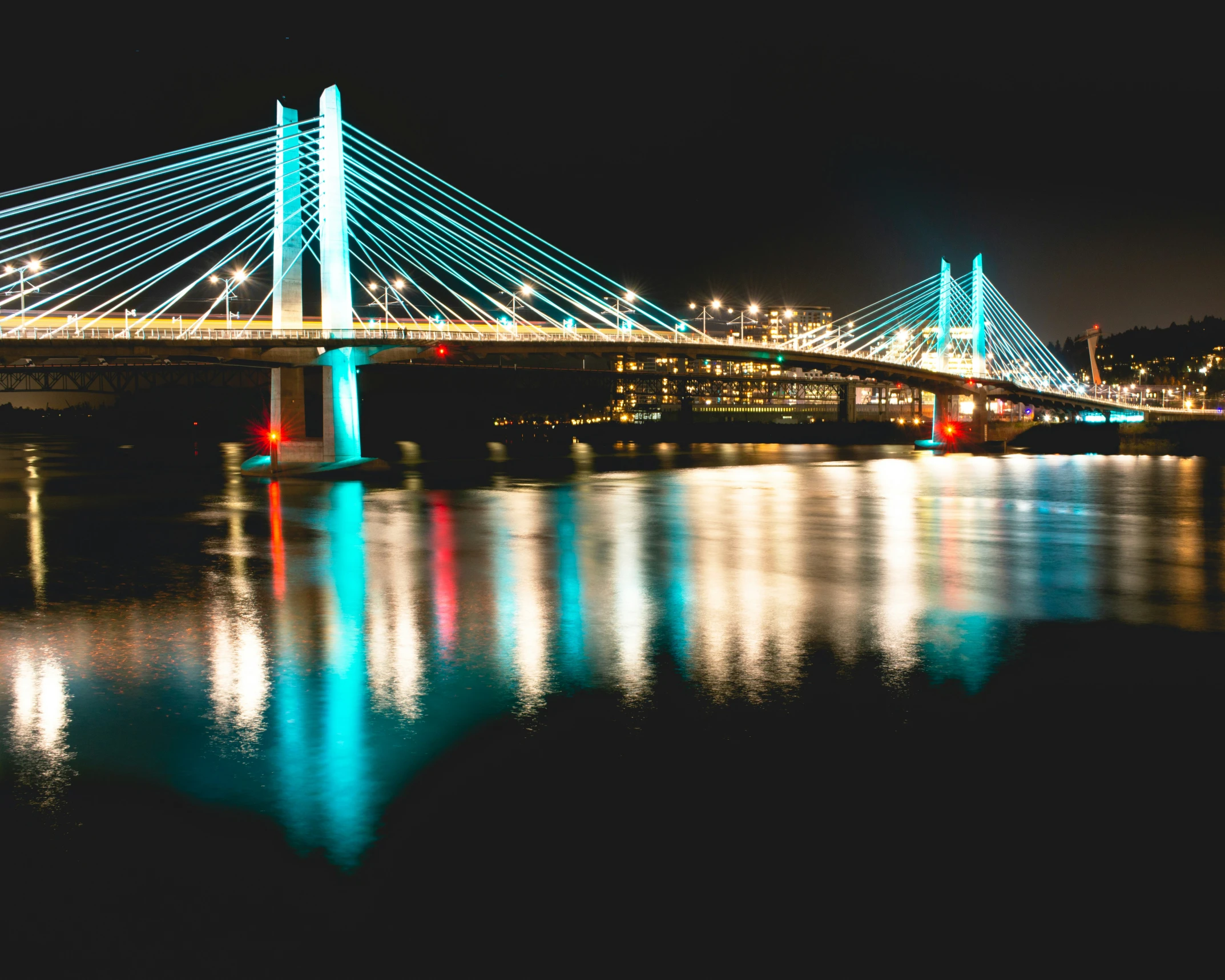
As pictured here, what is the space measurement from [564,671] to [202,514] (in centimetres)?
1922

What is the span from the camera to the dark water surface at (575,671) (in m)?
6.40

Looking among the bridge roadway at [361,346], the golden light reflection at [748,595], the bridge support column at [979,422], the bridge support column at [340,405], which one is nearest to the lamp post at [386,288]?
the bridge roadway at [361,346]

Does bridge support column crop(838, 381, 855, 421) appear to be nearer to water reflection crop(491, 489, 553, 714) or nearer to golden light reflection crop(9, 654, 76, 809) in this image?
water reflection crop(491, 489, 553, 714)

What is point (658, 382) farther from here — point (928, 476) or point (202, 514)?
point (202, 514)

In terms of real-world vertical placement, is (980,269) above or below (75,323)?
above

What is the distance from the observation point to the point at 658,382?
126 metres

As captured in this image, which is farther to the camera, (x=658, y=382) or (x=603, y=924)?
(x=658, y=382)

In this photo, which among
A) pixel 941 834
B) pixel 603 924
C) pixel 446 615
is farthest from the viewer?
pixel 446 615

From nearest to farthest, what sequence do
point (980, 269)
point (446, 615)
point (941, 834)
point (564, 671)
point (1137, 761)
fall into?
point (941, 834) → point (1137, 761) → point (564, 671) → point (446, 615) → point (980, 269)

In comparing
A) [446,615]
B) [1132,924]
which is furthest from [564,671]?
[1132,924]

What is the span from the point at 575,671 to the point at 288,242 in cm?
3938

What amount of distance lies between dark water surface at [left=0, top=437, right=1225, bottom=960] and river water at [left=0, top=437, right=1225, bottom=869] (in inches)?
2.0

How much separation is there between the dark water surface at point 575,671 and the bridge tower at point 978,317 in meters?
60.6

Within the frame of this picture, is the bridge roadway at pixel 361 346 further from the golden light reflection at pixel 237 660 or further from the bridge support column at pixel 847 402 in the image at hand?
the bridge support column at pixel 847 402
